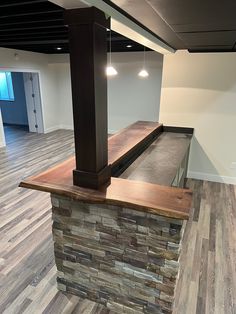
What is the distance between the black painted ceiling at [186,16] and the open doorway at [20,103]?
6.01 metres

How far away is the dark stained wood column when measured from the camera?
1.39 meters

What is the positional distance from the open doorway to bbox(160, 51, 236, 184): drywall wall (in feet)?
16.2

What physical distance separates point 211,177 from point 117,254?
3.11 metres

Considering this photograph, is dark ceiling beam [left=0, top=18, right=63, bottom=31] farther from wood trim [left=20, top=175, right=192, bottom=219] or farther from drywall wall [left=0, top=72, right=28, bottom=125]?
drywall wall [left=0, top=72, right=28, bottom=125]

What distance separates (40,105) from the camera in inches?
299

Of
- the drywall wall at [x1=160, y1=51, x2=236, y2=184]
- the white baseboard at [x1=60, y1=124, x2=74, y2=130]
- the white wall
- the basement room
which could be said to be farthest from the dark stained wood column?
the white baseboard at [x1=60, y1=124, x2=74, y2=130]

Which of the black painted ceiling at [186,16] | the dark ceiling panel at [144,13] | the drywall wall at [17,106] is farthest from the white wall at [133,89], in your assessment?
the dark ceiling panel at [144,13]

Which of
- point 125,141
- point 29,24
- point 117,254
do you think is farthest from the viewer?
point 29,24

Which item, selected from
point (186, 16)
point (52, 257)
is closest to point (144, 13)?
point (186, 16)

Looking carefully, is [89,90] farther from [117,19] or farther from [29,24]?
[29,24]

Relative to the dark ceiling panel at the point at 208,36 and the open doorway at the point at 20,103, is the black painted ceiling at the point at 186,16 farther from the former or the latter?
the open doorway at the point at 20,103

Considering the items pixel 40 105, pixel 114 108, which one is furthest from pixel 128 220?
pixel 40 105

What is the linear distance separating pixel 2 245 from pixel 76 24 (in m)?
2.43

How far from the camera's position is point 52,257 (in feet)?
8.11
